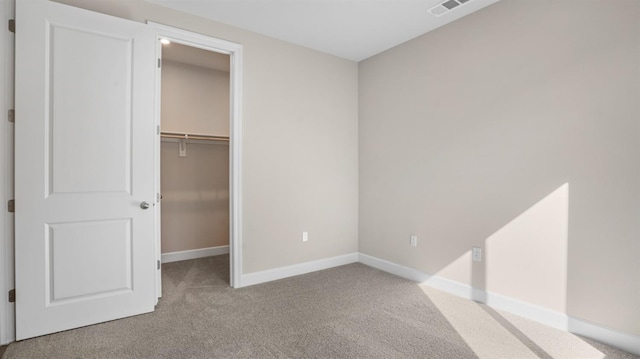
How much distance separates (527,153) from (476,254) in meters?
0.99

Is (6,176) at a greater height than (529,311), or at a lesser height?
greater

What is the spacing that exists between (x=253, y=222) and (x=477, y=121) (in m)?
2.39

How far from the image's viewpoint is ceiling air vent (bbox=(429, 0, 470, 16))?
2.71 metres

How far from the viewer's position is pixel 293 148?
3.67 metres

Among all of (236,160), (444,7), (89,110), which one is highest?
(444,7)

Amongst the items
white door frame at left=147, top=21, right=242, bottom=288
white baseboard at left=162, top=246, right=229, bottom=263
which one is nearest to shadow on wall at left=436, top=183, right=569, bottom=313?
white door frame at left=147, top=21, right=242, bottom=288

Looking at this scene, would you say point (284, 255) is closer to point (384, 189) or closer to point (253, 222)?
point (253, 222)

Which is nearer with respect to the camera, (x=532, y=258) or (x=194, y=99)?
(x=532, y=258)

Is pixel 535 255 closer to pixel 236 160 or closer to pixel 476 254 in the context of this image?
pixel 476 254

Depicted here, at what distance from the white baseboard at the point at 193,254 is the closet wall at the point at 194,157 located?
56 mm

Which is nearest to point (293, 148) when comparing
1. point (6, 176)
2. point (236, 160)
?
point (236, 160)

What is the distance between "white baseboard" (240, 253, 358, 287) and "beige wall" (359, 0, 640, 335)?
642mm

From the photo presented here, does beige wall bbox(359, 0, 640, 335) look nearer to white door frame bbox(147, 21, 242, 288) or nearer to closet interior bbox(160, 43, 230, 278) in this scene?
white door frame bbox(147, 21, 242, 288)

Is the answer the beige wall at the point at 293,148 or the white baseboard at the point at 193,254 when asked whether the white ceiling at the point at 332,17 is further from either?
the white baseboard at the point at 193,254
